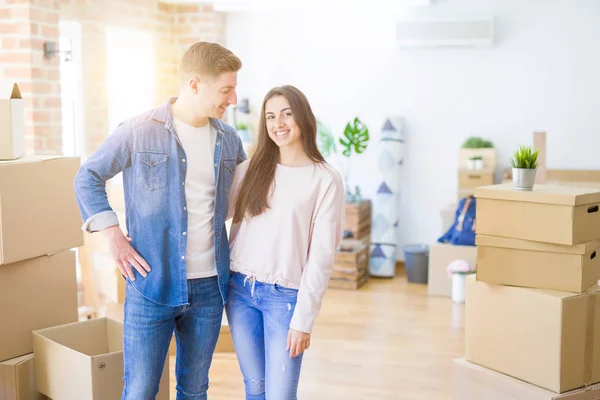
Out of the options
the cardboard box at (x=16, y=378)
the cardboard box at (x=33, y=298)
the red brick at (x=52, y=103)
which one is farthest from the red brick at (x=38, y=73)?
the cardboard box at (x=16, y=378)

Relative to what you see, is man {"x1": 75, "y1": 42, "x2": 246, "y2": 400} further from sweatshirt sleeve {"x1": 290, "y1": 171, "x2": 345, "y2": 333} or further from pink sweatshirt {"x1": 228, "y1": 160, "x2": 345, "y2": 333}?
sweatshirt sleeve {"x1": 290, "y1": 171, "x2": 345, "y2": 333}

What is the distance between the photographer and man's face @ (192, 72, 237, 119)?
217cm

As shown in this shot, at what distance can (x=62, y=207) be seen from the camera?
285cm

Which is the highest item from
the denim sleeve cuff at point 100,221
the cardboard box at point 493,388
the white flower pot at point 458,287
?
the denim sleeve cuff at point 100,221

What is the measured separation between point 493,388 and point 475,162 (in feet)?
10.4

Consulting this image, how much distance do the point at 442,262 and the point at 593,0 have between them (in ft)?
7.56

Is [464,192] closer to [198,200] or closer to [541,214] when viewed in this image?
[541,214]

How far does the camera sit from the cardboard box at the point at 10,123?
271 centimetres

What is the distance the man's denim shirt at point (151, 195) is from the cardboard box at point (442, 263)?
11.7 feet

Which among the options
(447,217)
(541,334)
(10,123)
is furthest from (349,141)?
(10,123)

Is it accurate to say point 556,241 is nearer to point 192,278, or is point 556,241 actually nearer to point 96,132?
point 192,278

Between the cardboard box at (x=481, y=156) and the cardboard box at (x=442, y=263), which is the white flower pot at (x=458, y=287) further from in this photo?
the cardboard box at (x=481, y=156)

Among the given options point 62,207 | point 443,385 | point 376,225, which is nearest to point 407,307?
→ point 376,225

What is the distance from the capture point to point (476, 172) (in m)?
5.65
